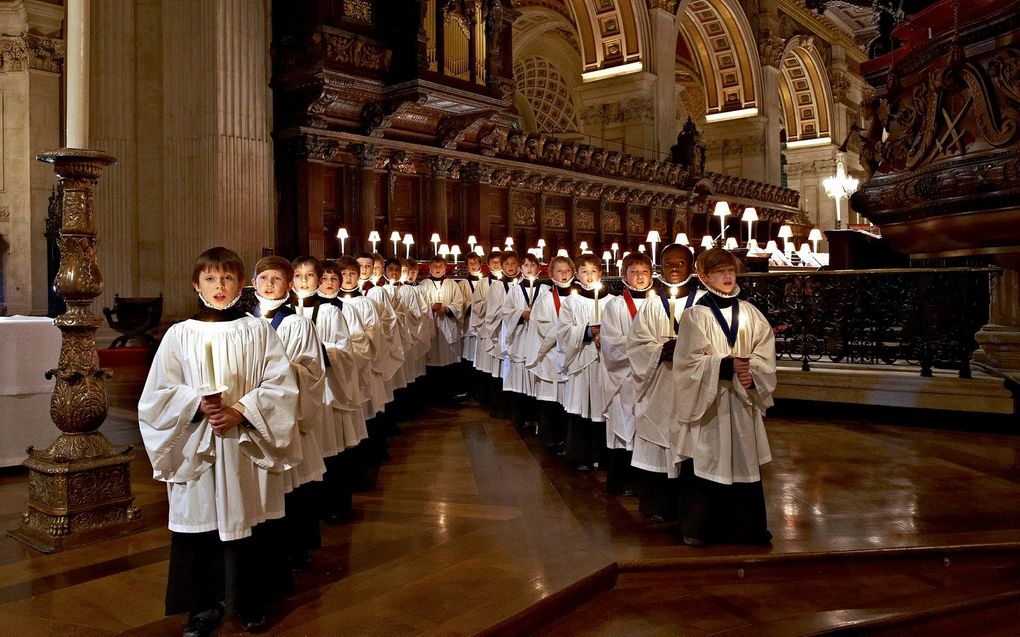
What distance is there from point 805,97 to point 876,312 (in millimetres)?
29169

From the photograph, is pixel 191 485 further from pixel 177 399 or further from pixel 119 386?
pixel 119 386

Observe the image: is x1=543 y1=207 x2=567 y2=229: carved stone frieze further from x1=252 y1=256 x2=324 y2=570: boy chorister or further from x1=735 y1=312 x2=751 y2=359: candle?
x1=252 y1=256 x2=324 y2=570: boy chorister

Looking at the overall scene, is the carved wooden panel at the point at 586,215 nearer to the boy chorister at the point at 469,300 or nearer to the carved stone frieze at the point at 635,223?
the carved stone frieze at the point at 635,223

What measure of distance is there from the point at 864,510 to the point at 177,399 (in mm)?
4058

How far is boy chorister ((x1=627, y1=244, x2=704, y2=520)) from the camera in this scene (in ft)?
15.9

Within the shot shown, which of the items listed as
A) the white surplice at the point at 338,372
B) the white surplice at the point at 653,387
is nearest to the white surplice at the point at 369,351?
the white surplice at the point at 338,372

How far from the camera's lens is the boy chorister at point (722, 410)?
4.34 m

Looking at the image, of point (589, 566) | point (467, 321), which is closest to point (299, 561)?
point (589, 566)

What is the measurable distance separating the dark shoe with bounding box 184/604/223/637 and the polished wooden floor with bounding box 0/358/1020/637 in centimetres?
11

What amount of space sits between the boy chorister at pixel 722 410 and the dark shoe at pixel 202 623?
8.18 feet

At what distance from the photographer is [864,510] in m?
4.90

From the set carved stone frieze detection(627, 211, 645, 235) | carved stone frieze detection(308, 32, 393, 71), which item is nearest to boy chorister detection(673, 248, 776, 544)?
carved stone frieze detection(308, 32, 393, 71)

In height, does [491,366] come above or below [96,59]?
below

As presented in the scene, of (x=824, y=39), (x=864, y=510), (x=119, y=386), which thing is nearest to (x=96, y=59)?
(x=119, y=386)
